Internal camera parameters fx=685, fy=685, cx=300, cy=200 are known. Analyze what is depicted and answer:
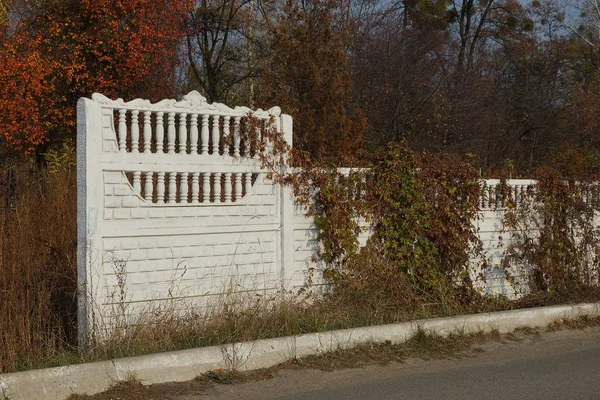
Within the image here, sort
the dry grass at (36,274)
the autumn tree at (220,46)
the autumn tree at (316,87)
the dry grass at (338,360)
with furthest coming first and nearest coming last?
the autumn tree at (220,46)
the autumn tree at (316,87)
the dry grass at (36,274)
the dry grass at (338,360)

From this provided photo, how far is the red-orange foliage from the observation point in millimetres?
18359

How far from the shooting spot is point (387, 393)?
5.80 m

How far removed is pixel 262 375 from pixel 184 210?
188 cm

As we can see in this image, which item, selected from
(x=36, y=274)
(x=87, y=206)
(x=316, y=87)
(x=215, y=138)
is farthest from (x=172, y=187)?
(x=316, y=87)

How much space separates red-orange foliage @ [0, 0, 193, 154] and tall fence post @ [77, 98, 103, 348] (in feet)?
42.7

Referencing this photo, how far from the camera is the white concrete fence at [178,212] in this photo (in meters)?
6.38

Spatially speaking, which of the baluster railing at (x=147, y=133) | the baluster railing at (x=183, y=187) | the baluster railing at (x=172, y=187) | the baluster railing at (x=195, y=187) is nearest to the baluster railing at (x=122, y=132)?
the baluster railing at (x=147, y=133)

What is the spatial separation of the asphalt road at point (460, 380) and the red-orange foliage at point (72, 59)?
47.7 feet

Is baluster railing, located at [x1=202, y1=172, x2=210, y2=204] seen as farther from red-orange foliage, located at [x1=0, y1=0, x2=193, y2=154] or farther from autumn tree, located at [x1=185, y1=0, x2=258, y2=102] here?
autumn tree, located at [x1=185, y1=0, x2=258, y2=102]

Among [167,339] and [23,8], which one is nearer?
[167,339]

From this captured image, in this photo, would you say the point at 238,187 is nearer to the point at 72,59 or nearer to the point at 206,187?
the point at 206,187

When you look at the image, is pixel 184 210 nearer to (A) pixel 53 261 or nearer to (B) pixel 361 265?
(A) pixel 53 261

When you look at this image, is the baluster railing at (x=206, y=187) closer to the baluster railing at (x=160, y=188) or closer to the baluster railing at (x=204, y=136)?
the baluster railing at (x=204, y=136)

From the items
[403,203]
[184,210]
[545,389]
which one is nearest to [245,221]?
[184,210]
